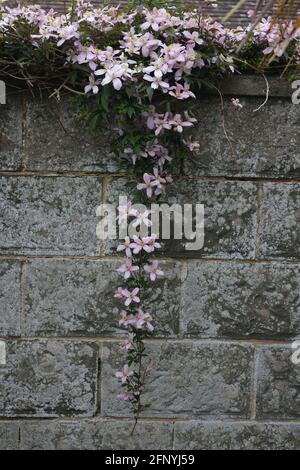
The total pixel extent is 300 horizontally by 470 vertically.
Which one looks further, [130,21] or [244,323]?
[244,323]

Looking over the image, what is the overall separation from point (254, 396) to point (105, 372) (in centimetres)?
73

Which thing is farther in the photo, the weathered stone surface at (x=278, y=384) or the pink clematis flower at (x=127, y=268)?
the weathered stone surface at (x=278, y=384)

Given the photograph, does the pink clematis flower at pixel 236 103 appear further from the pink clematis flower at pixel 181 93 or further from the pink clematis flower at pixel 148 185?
the pink clematis flower at pixel 148 185

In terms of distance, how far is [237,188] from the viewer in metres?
2.71

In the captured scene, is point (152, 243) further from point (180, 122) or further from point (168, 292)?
point (180, 122)

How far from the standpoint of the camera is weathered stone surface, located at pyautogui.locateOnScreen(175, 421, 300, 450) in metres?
2.81

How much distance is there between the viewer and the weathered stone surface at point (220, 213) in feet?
8.86

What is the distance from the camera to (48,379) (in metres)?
2.76

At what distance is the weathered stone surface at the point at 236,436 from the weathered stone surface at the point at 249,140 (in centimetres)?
121

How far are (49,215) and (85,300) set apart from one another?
430 mm

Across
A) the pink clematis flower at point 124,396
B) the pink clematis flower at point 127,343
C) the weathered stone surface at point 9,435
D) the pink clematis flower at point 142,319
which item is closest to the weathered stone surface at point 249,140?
the pink clematis flower at point 142,319

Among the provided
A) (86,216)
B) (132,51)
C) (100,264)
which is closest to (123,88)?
(132,51)

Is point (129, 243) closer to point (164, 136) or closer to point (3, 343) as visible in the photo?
point (164, 136)

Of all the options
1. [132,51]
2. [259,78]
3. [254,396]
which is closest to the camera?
[132,51]
